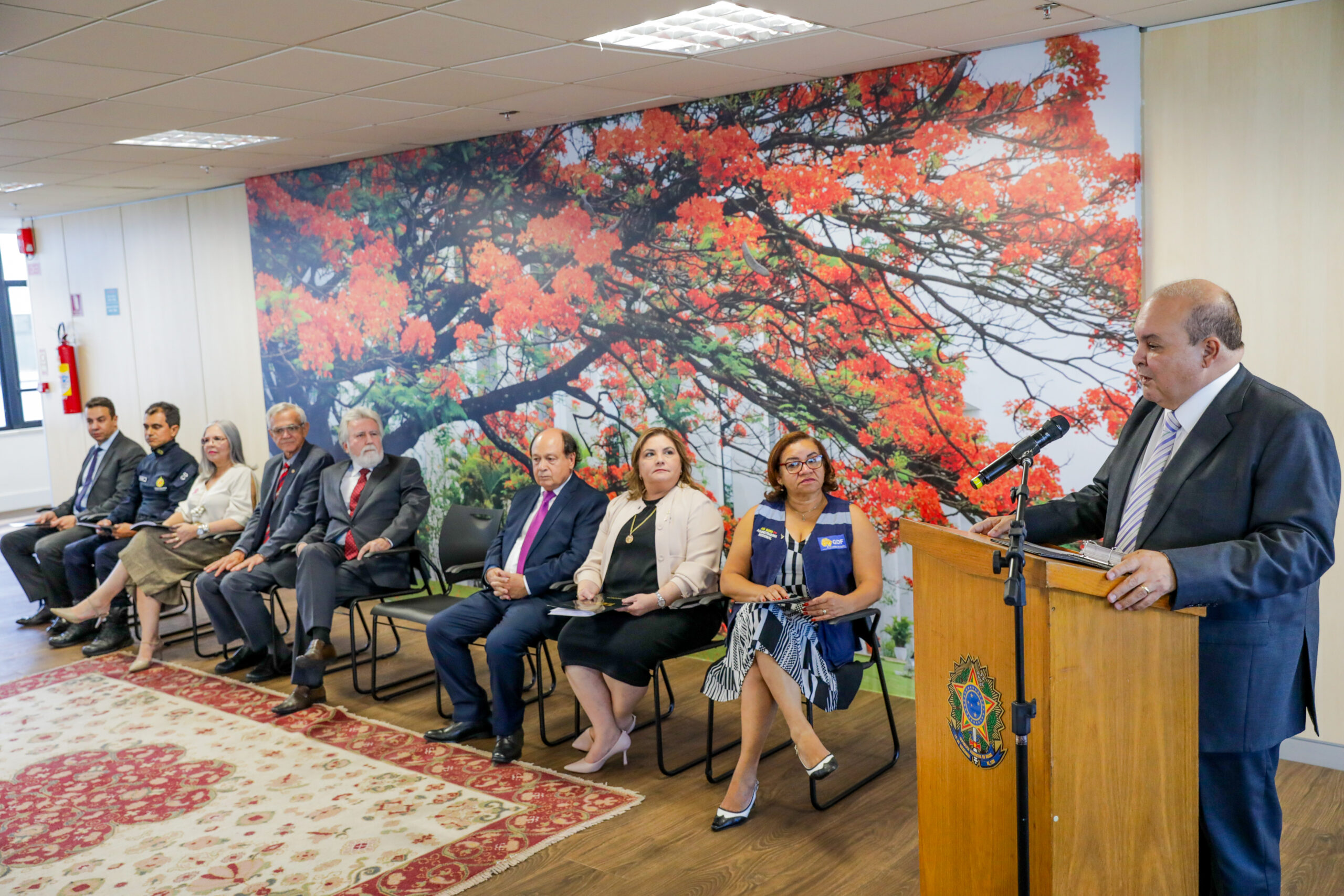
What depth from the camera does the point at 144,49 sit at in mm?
3920

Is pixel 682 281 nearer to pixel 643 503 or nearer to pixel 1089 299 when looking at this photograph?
pixel 643 503

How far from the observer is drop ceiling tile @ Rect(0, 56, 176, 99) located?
4098 mm

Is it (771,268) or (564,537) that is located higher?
(771,268)

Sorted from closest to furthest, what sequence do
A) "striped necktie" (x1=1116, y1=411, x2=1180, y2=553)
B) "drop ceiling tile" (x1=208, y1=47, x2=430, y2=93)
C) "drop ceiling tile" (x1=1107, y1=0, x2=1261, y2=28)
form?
"striped necktie" (x1=1116, y1=411, x2=1180, y2=553)
"drop ceiling tile" (x1=1107, y1=0, x2=1261, y2=28)
"drop ceiling tile" (x1=208, y1=47, x2=430, y2=93)

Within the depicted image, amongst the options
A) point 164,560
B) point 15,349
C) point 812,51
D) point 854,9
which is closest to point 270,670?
point 164,560

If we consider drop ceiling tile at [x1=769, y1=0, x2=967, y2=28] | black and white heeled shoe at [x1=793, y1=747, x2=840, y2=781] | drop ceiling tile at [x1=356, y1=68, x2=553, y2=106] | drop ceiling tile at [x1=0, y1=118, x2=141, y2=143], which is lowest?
black and white heeled shoe at [x1=793, y1=747, x2=840, y2=781]

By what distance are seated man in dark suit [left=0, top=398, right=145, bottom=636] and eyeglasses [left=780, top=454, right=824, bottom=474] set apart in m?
4.95

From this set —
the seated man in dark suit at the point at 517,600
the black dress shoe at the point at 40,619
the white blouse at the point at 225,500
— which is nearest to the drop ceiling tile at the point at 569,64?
the seated man in dark suit at the point at 517,600

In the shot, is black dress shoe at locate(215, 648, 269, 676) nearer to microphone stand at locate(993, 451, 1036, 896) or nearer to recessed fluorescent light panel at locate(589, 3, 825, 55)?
recessed fluorescent light panel at locate(589, 3, 825, 55)

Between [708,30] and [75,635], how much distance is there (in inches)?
212

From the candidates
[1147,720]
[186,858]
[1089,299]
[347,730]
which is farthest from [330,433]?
[1147,720]

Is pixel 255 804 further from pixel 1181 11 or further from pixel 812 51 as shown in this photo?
pixel 1181 11

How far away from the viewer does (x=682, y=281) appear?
18.3ft

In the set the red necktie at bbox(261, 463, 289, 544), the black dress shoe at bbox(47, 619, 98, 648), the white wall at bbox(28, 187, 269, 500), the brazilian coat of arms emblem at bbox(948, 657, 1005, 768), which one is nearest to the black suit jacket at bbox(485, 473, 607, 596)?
the red necktie at bbox(261, 463, 289, 544)
